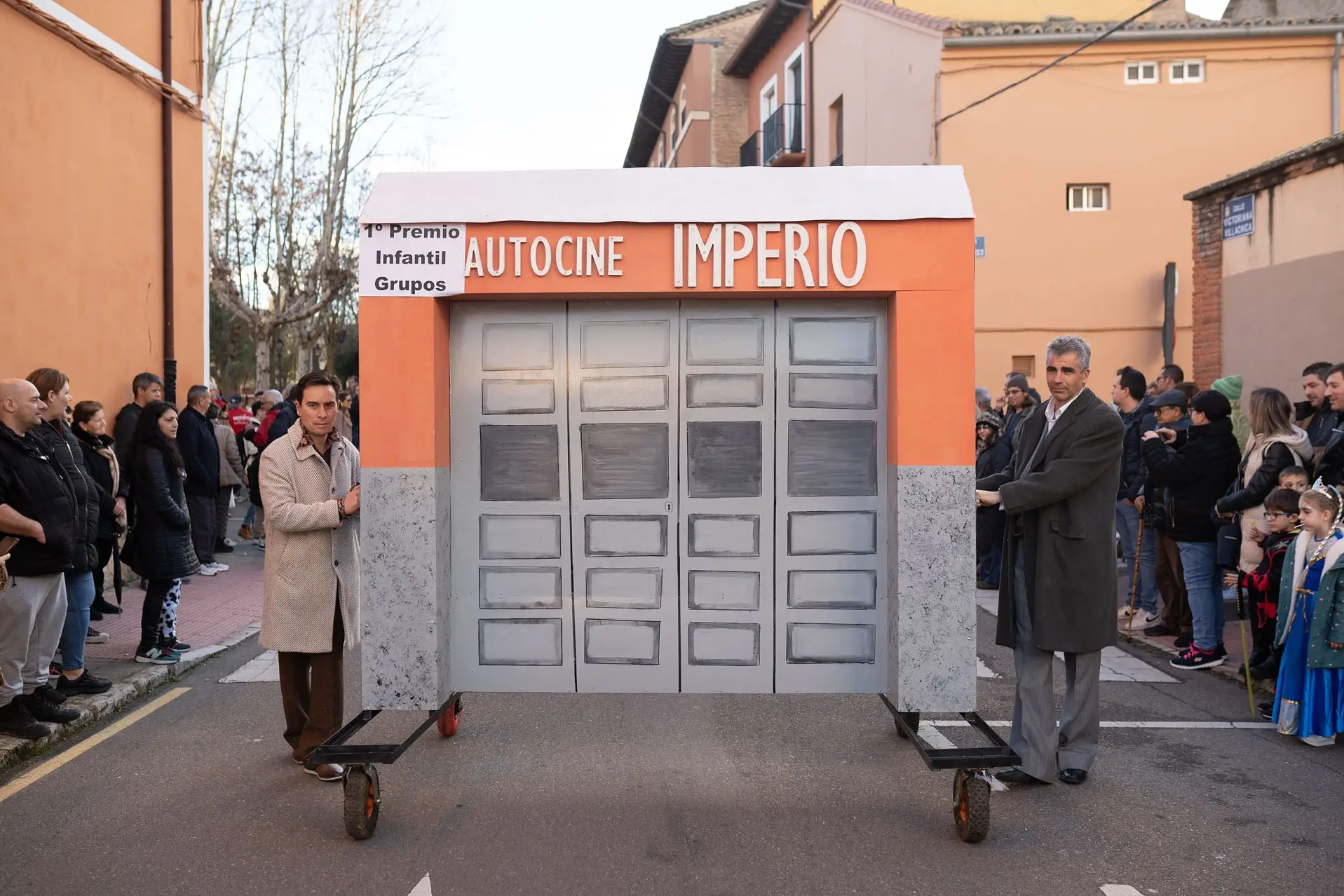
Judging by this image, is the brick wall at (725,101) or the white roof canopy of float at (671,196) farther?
the brick wall at (725,101)

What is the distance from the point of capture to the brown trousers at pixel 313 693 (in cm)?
568

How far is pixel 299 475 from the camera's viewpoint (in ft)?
18.7

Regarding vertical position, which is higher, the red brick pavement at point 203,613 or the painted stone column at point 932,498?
the painted stone column at point 932,498

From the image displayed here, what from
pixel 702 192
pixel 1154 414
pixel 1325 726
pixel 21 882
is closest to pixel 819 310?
pixel 702 192

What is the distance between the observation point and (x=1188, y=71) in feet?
67.9

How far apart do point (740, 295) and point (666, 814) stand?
2.28 meters

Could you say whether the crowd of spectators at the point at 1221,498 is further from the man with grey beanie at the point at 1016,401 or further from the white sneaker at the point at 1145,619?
the man with grey beanie at the point at 1016,401

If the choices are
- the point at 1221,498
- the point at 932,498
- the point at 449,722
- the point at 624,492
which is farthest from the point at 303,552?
the point at 1221,498

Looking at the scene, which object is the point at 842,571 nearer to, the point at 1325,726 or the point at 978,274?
the point at 1325,726

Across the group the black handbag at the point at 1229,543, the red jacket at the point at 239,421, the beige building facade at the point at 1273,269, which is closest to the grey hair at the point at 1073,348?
the black handbag at the point at 1229,543

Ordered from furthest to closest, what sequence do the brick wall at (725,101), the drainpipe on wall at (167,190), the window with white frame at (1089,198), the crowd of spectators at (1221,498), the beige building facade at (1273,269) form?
the brick wall at (725,101), the window with white frame at (1089,198), the drainpipe on wall at (167,190), the beige building facade at (1273,269), the crowd of spectators at (1221,498)

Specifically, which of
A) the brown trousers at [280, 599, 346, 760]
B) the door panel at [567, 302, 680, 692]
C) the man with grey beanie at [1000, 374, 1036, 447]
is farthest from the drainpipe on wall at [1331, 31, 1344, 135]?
the brown trousers at [280, 599, 346, 760]

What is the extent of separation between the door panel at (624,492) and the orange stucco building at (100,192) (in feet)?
22.8

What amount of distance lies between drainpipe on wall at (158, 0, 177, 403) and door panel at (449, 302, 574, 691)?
8883 millimetres
